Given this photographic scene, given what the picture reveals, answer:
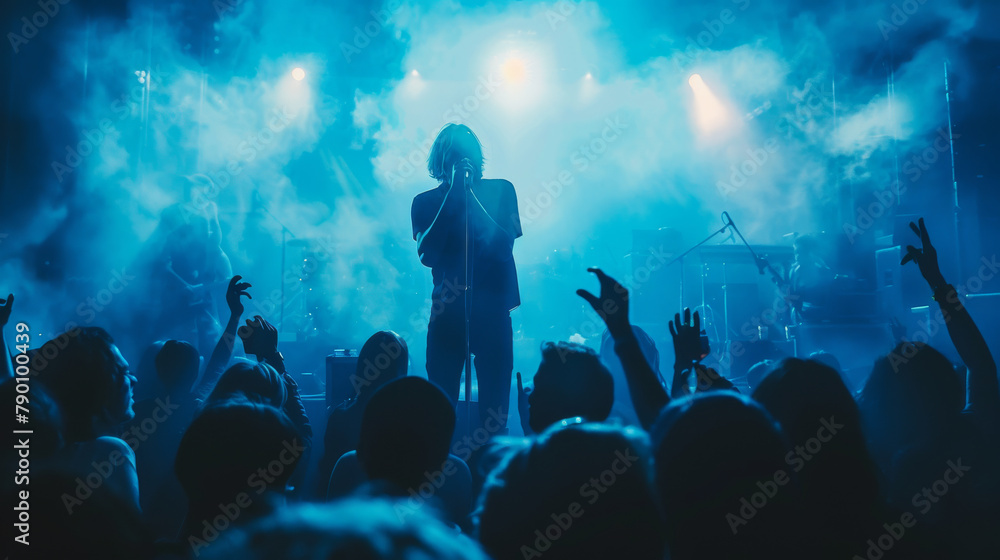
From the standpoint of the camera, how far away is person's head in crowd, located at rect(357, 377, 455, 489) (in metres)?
1.75

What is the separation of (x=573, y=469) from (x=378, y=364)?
225cm

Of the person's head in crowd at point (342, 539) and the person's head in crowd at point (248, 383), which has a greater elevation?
the person's head in crowd at point (342, 539)

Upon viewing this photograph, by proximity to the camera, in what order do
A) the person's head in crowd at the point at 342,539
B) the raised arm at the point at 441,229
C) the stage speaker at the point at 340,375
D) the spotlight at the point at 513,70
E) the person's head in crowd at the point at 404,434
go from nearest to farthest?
the person's head in crowd at the point at 342,539 < the person's head in crowd at the point at 404,434 < the raised arm at the point at 441,229 < the stage speaker at the point at 340,375 < the spotlight at the point at 513,70

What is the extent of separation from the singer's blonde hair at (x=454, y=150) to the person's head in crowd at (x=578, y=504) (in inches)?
111

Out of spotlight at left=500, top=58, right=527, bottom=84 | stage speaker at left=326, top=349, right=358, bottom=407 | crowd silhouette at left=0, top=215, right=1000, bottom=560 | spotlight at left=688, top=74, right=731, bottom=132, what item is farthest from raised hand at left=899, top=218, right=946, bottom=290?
spotlight at left=688, top=74, right=731, bottom=132

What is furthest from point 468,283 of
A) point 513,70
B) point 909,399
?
point 513,70

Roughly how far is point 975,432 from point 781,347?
7.14m

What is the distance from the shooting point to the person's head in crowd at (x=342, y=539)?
0.54 meters

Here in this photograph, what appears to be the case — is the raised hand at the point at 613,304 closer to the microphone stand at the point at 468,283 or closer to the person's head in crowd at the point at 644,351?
the microphone stand at the point at 468,283

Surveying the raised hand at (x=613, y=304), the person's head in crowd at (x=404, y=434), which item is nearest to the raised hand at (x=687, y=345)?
the raised hand at (x=613, y=304)

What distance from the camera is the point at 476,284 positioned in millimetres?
3680

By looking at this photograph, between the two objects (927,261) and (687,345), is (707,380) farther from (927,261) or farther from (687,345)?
(927,261)

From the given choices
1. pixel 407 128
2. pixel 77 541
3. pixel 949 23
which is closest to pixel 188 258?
pixel 407 128

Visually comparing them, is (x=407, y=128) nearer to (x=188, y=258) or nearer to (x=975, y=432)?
(x=188, y=258)
